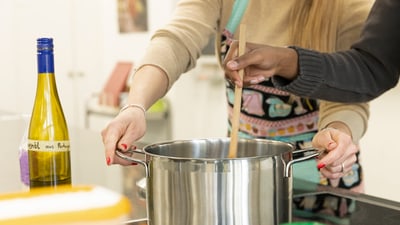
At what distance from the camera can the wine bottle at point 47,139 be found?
0.88 metres

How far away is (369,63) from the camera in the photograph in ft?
3.45

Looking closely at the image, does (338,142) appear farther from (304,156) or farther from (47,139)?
(47,139)

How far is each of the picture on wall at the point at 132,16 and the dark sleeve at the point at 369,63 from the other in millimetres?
2799

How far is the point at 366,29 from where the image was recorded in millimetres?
1063

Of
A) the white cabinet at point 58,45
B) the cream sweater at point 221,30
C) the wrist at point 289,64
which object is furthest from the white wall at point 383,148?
the white cabinet at point 58,45

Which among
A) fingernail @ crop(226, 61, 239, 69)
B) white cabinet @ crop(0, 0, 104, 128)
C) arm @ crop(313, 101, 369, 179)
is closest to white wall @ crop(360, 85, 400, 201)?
arm @ crop(313, 101, 369, 179)

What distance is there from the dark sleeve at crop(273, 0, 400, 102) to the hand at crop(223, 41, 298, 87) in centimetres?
9

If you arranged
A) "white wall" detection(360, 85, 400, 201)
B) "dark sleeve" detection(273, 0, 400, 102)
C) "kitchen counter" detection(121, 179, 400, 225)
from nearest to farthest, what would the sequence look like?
"kitchen counter" detection(121, 179, 400, 225) → "dark sleeve" detection(273, 0, 400, 102) → "white wall" detection(360, 85, 400, 201)

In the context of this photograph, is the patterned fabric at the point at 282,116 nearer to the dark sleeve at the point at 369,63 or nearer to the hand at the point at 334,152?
the dark sleeve at the point at 369,63

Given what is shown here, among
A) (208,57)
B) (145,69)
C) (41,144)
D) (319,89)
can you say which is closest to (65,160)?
(41,144)

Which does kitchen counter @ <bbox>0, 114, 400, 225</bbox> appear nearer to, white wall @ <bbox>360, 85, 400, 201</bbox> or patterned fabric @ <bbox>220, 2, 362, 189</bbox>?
patterned fabric @ <bbox>220, 2, 362, 189</bbox>

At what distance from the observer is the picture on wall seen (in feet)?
12.3

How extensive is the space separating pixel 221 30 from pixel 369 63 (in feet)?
1.13

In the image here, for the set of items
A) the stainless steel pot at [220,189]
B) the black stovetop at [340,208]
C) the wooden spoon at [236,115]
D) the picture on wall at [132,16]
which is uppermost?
the picture on wall at [132,16]
